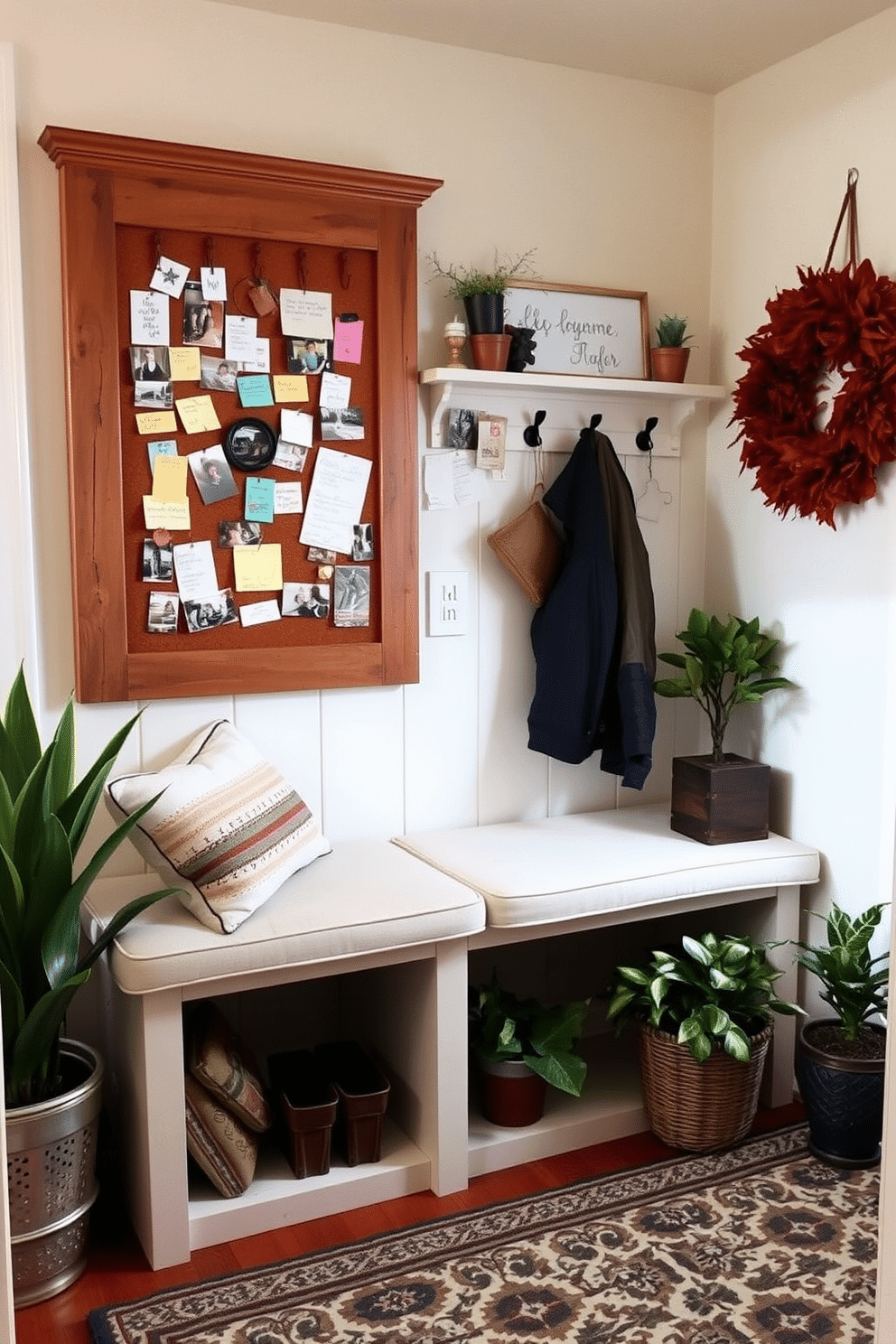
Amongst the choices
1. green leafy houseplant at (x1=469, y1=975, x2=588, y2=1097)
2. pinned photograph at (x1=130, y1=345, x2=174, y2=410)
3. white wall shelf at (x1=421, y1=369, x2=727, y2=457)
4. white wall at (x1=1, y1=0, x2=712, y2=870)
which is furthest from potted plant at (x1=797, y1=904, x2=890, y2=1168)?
pinned photograph at (x1=130, y1=345, x2=174, y2=410)

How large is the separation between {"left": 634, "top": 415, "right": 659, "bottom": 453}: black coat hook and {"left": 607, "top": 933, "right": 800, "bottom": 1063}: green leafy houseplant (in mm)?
1233

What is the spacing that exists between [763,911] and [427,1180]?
1.01m

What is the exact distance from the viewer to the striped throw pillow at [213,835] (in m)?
2.33

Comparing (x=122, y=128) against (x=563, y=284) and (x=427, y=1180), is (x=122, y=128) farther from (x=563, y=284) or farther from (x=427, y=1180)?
(x=427, y=1180)

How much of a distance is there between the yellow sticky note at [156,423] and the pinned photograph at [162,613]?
0.34 meters

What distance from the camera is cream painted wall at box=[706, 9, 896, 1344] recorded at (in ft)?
8.77

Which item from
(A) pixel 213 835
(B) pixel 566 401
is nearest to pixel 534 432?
(B) pixel 566 401

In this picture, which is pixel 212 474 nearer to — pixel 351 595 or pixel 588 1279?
pixel 351 595

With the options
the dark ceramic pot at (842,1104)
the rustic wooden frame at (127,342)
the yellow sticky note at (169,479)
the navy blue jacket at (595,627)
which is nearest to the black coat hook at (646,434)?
the navy blue jacket at (595,627)

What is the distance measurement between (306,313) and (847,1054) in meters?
1.98

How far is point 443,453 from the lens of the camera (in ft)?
9.51

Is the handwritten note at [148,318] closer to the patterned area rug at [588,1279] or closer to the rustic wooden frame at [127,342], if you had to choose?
the rustic wooden frame at [127,342]

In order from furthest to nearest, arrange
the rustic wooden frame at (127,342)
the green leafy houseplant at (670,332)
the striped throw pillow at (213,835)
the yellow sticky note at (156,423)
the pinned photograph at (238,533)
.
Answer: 1. the green leafy houseplant at (670,332)
2. the pinned photograph at (238,533)
3. the yellow sticky note at (156,423)
4. the rustic wooden frame at (127,342)
5. the striped throw pillow at (213,835)

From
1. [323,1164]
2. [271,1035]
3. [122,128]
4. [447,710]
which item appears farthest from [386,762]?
[122,128]
